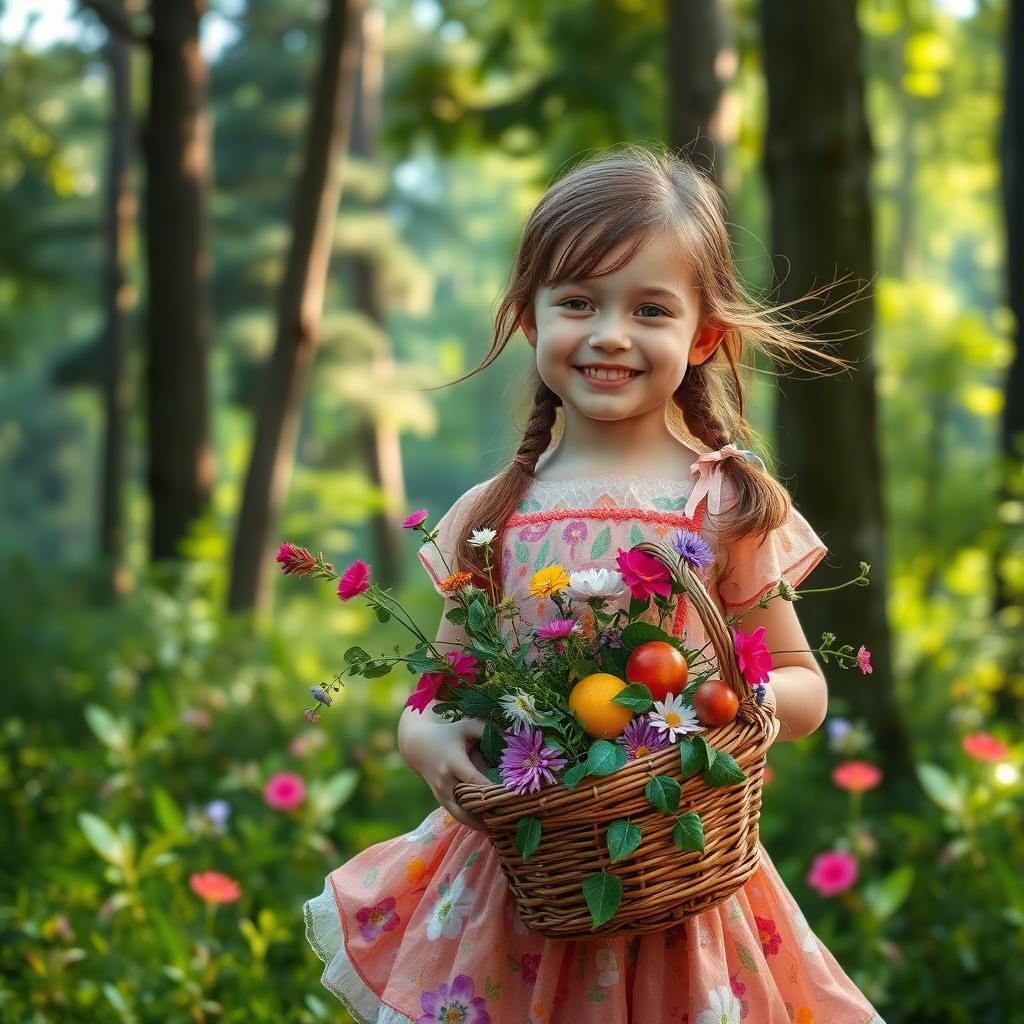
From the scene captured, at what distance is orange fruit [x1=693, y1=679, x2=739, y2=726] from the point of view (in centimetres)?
170

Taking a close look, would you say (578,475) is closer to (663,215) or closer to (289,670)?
(663,215)

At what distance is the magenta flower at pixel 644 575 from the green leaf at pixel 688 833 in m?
0.29

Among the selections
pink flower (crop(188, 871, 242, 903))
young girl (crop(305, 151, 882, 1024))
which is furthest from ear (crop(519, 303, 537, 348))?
pink flower (crop(188, 871, 242, 903))

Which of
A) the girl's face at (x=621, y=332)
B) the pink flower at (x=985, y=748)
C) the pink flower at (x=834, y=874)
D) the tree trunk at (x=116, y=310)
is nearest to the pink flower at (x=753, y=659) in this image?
the girl's face at (x=621, y=332)

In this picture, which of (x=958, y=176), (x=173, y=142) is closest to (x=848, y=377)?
(x=173, y=142)

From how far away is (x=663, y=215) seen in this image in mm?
2027

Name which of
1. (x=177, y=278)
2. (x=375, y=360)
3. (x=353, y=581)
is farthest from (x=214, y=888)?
(x=375, y=360)

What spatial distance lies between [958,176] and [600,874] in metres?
21.3

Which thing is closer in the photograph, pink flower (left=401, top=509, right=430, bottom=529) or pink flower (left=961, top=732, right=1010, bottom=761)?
pink flower (left=401, top=509, right=430, bottom=529)

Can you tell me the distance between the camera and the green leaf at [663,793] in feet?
5.38

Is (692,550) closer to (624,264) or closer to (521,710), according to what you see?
(521,710)

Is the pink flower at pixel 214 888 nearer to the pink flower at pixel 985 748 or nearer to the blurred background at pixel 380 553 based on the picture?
the blurred background at pixel 380 553

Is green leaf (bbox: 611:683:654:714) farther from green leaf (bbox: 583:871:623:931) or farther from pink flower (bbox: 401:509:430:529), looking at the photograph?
pink flower (bbox: 401:509:430:529)

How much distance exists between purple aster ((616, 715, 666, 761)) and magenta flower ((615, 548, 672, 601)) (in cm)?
17
